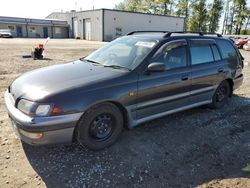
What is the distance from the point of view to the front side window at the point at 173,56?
403 cm

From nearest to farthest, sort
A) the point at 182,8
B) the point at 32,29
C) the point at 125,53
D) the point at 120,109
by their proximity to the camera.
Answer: the point at 120,109, the point at 125,53, the point at 32,29, the point at 182,8

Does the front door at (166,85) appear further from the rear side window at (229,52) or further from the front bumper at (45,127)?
the rear side window at (229,52)

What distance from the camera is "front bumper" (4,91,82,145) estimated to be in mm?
2896

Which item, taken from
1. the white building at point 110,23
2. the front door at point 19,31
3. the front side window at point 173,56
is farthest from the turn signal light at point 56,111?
the front door at point 19,31

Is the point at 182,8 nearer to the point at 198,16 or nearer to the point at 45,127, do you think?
the point at 198,16

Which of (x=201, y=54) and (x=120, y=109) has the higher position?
(x=201, y=54)

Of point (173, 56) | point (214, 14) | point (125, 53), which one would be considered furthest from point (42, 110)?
point (214, 14)

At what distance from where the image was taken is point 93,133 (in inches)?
135

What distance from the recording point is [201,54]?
477 centimetres

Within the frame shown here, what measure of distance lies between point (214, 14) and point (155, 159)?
6096 centimetres

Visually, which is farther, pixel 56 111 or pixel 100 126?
pixel 100 126

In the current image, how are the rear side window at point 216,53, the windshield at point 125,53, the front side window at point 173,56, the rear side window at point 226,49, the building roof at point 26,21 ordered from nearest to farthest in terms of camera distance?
the windshield at point 125,53
the front side window at point 173,56
the rear side window at point 216,53
the rear side window at point 226,49
the building roof at point 26,21

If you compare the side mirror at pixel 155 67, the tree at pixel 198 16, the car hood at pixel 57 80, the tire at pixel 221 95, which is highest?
the tree at pixel 198 16

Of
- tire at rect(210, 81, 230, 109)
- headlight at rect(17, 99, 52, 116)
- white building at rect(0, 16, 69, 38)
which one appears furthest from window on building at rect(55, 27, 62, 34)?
headlight at rect(17, 99, 52, 116)
